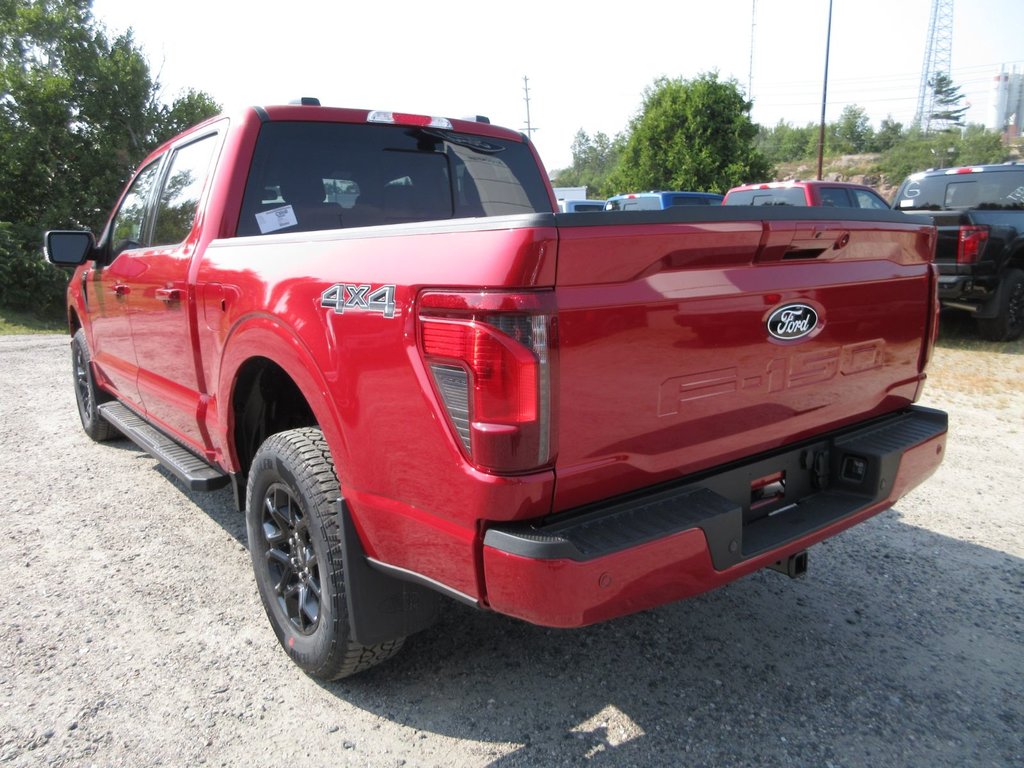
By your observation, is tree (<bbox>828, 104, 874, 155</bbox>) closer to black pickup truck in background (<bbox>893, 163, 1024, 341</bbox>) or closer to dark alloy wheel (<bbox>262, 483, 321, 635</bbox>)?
black pickup truck in background (<bbox>893, 163, 1024, 341</bbox>)

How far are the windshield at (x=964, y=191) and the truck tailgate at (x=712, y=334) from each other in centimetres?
827

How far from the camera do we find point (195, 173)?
3584 mm

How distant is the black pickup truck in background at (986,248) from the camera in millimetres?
8484

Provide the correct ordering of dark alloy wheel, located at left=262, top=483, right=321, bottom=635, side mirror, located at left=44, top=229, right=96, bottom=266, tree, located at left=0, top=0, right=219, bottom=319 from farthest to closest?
tree, located at left=0, top=0, right=219, bottom=319 < side mirror, located at left=44, top=229, right=96, bottom=266 < dark alloy wheel, located at left=262, top=483, right=321, bottom=635

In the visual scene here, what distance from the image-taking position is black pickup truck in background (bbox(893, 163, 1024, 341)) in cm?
848

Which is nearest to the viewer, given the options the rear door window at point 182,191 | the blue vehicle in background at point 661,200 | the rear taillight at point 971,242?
the rear door window at point 182,191

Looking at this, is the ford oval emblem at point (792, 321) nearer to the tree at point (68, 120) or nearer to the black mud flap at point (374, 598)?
the black mud flap at point (374, 598)

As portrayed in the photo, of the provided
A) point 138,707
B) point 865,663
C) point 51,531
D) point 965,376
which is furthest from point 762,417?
point 965,376

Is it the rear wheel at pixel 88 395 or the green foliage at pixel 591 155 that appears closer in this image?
the rear wheel at pixel 88 395

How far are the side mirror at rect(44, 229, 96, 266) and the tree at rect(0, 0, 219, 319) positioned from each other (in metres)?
16.2

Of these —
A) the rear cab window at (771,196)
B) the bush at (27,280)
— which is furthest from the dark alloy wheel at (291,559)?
the bush at (27,280)

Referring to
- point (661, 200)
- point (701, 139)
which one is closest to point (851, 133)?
point (701, 139)

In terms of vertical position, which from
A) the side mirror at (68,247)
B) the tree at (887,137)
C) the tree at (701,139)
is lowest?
the side mirror at (68,247)

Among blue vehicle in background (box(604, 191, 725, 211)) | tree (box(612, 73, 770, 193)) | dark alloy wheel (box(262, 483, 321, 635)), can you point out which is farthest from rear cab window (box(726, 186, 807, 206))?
tree (box(612, 73, 770, 193))
